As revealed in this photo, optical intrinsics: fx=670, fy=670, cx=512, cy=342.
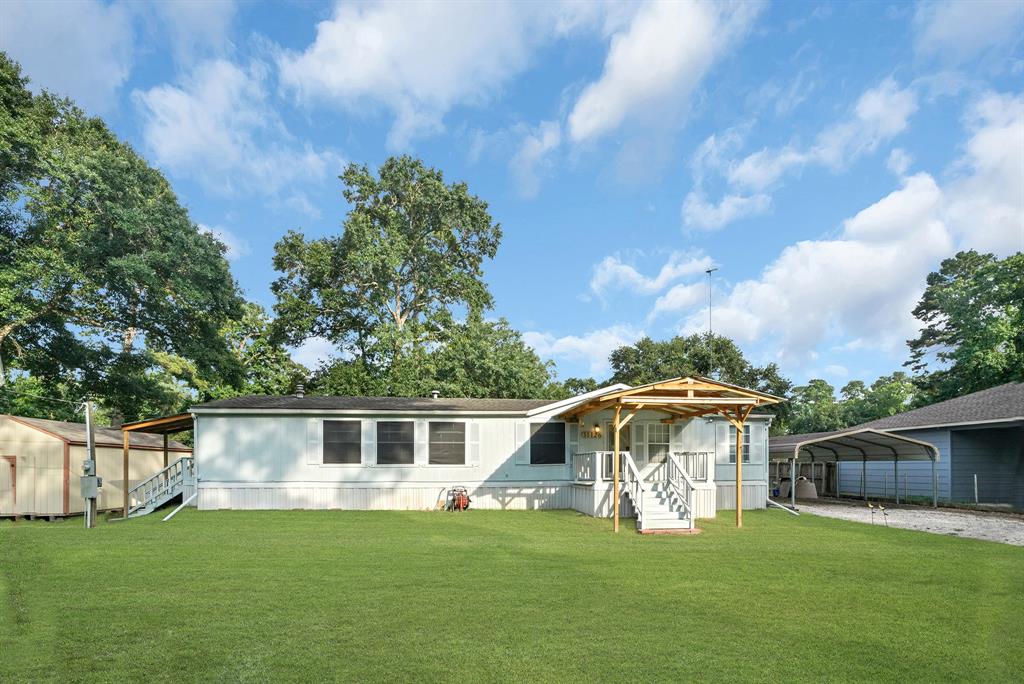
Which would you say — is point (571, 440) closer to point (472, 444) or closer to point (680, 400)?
point (472, 444)

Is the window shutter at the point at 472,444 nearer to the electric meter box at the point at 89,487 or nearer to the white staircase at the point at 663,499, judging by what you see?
the white staircase at the point at 663,499

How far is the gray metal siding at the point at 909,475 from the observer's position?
21.7 meters

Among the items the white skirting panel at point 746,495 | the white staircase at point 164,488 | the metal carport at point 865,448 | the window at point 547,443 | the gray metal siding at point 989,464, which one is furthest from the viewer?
the gray metal siding at point 989,464

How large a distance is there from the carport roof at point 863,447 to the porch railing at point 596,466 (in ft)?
17.2

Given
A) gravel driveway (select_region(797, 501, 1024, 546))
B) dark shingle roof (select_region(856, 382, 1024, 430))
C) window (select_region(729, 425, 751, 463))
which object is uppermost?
dark shingle roof (select_region(856, 382, 1024, 430))

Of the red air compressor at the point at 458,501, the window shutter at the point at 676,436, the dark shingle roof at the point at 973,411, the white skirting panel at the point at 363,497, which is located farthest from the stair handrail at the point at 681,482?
the dark shingle roof at the point at 973,411

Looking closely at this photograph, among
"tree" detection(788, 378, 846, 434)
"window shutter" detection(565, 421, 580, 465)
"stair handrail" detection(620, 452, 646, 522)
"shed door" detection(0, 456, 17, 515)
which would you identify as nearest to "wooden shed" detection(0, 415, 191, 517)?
"shed door" detection(0, 456, 17, 515)

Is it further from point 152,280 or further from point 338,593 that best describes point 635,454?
point 152,280

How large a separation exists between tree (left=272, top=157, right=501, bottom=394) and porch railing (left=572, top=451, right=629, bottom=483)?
16236 millimetres

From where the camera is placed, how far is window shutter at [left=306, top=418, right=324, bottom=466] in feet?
58.3

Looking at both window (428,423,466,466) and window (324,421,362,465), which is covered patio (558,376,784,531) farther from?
window (324,421,362,465)

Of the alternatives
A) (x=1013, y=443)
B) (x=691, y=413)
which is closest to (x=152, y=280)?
(x=691, y=413)

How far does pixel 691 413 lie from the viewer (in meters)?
17.0

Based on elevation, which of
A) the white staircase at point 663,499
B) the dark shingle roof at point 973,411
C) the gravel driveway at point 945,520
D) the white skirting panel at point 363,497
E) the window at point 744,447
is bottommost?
the gravel driveway at point 945,520
